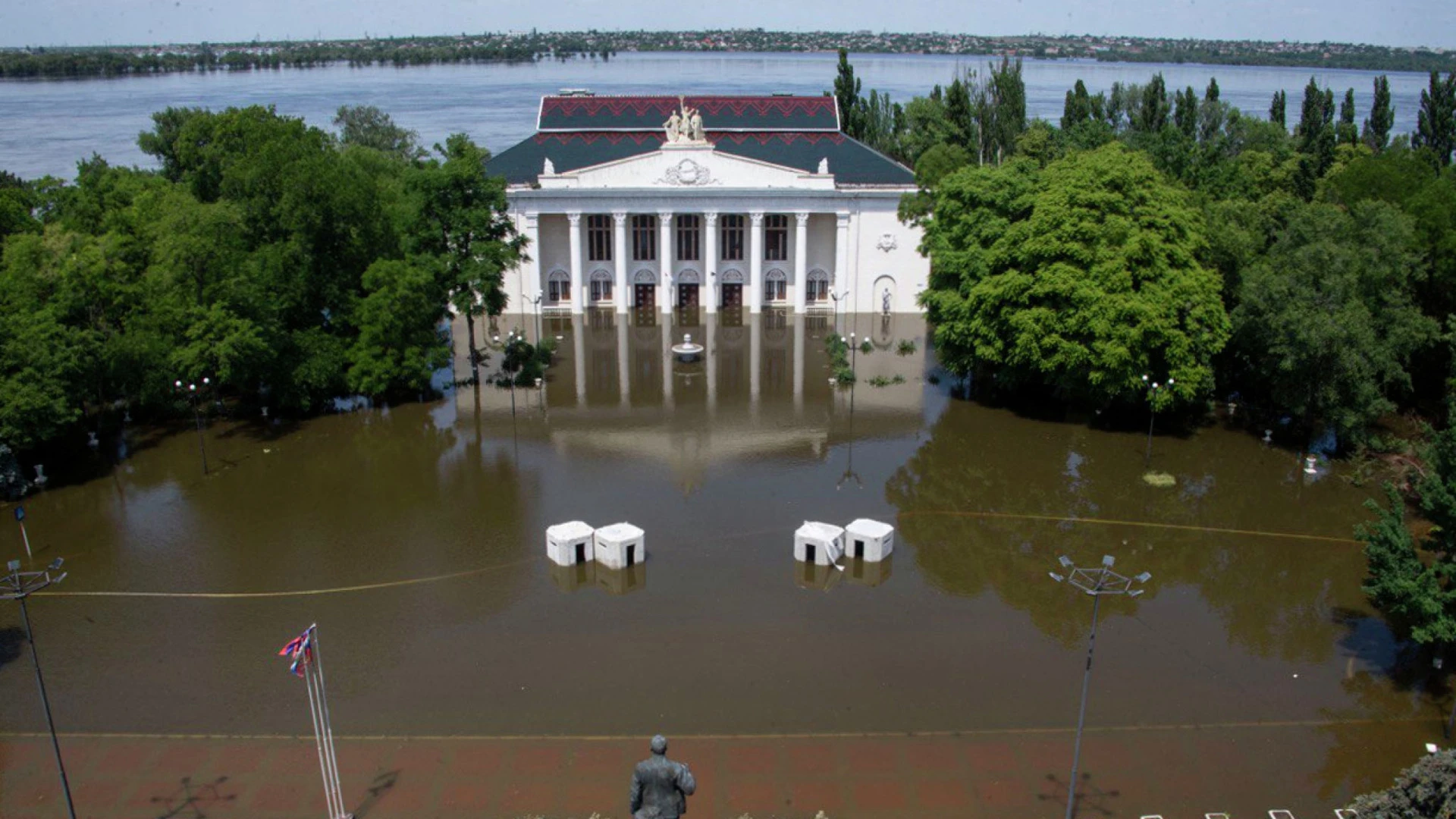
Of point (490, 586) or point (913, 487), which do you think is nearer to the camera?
point (490, 586)

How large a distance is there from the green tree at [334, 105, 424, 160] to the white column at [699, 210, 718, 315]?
39.3 m

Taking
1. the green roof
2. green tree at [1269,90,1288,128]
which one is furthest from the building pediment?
green tree at [1269,90,1288,128]

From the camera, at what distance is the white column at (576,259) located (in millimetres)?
56500

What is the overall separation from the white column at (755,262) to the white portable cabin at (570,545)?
100ft

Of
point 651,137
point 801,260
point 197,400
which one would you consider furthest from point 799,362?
point 197,400

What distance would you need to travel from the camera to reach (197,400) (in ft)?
128

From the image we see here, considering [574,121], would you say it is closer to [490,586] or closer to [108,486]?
[108,486]

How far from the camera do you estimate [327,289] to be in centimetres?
4219

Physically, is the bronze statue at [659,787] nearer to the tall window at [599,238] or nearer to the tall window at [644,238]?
the tall window at [644,238]

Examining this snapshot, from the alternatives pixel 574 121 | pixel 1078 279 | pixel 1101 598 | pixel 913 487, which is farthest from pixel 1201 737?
pixel 574 121

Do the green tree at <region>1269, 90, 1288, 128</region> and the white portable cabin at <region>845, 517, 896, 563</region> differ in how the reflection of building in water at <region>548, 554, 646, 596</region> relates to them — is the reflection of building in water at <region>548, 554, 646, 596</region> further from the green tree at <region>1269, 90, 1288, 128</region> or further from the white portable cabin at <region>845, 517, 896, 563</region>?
the green tree at <region>1269, 90, 1288, 128</region>

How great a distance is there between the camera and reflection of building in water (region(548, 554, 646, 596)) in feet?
92.7

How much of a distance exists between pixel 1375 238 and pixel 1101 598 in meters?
19.6

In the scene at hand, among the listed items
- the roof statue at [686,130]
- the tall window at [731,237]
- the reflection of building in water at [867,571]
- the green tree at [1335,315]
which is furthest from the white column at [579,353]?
the green tree at [1335,315]
